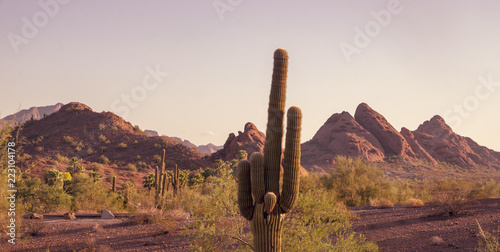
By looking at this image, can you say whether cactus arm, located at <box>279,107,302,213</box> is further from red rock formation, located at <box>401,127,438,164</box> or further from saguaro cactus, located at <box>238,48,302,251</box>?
red rock formation, located at <box>401,127,438,164</box>

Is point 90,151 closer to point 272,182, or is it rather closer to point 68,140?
point 68,140

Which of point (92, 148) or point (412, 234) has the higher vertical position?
point (92, 148)

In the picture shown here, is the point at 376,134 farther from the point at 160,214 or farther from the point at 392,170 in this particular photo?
the point at 160,214

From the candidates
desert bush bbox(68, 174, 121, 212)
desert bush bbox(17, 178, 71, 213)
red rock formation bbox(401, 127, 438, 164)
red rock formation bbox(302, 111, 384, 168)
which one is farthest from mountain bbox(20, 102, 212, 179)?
red rock formation bbox(401, 127, 438, 164)

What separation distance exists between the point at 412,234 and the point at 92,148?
5366 cm

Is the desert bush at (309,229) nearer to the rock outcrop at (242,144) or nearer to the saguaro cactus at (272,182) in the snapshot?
the saguaro cactus at (272,182)

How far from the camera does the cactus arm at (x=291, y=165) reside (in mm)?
7211

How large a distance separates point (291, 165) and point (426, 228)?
902cm

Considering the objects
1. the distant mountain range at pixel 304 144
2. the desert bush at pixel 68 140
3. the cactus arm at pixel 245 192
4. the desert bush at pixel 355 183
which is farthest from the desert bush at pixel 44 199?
the desert bush at pixel 68 140

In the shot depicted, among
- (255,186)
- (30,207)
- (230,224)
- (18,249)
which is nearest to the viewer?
(255,186)

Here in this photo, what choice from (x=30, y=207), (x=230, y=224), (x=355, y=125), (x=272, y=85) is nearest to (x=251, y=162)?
(x=272, y=85)

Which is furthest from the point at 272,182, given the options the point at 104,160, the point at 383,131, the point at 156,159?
the point at 383,131

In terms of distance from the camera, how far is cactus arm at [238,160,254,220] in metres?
7.38

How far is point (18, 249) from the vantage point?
37.4 ft
